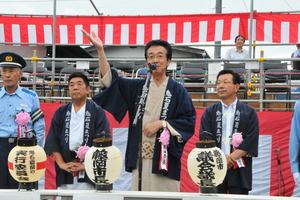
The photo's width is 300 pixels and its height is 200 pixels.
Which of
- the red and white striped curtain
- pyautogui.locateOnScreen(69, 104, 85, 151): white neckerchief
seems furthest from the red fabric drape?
the red and white striped curtain

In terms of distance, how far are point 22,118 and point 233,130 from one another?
2.10 m

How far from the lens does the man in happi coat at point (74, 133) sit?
141 inches

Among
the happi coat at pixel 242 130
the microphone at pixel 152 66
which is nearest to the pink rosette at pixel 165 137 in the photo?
the microphone at pixel 152 66

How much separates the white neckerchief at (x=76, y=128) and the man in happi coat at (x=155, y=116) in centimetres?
66

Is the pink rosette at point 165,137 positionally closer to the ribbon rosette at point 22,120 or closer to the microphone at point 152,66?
the microphone at point 152,66

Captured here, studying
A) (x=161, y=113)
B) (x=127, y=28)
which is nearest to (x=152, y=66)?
(x=161, y=113)

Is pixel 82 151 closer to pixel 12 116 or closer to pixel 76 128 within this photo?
pixel 76 128

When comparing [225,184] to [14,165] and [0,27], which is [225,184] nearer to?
[14,165]

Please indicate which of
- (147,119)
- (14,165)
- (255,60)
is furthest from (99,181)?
(255,60)

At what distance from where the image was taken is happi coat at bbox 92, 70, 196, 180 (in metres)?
3.04

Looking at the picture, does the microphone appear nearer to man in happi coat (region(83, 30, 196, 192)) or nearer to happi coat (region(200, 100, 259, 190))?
man in happi coat (region(83, 30, 196, 192))

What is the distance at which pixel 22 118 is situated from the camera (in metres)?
3.72

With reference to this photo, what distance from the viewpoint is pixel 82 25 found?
32.3 ft

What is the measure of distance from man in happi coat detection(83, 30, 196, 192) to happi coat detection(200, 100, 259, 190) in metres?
0.52
